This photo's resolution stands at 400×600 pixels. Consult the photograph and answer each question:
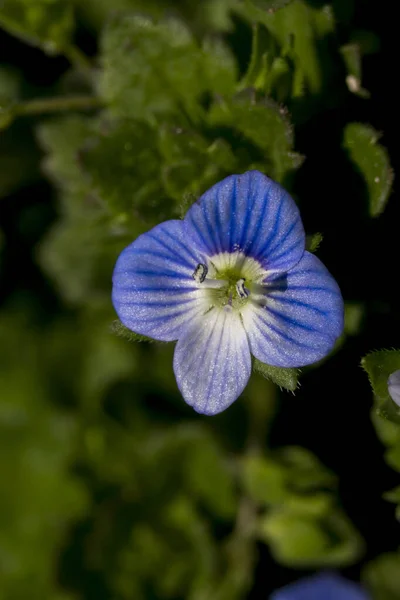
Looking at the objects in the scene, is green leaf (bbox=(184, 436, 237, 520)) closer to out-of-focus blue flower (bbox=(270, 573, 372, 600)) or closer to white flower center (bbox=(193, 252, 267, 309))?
out-of-focus blue flower (bbox=(270, 573, 372, 600))

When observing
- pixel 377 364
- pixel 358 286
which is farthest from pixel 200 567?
pixel 377 364

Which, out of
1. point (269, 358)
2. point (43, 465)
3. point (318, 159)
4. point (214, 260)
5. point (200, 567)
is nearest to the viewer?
point (269, 358)

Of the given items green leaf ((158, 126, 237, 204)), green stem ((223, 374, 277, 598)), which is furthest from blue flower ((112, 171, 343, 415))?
green stem ((223, 374, 277, 598))

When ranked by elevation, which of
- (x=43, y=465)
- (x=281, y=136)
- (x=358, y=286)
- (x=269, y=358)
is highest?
(x=281, y=136)

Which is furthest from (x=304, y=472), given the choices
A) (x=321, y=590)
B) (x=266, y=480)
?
(x=321, y=590)

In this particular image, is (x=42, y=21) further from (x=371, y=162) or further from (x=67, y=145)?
(x=371, y=162)

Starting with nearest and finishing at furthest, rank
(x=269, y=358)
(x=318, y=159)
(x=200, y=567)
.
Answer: (x=269, y=358)
(x=318, y=159)
(x=200, y=567)

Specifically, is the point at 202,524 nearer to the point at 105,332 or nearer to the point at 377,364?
the point at 105,332

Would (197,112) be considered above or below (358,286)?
above
